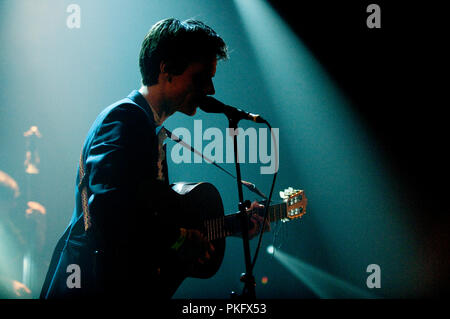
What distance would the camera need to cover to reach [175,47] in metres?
1.86

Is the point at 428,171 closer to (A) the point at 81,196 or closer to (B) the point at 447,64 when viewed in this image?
(B) the point at 447,64

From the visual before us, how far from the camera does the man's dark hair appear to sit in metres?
1.86

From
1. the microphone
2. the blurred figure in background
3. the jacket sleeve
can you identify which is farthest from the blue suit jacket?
the blurred figure in background

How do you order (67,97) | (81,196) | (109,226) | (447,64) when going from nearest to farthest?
(109,226) → (81,196) → (447,64) → (67,97)

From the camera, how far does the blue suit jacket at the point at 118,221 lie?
1.29m

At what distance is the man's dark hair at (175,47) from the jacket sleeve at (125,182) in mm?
480

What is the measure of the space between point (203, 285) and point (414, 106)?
10.1 feet

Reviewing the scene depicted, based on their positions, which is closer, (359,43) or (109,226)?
(109,226)

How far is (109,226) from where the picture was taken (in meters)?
1.29

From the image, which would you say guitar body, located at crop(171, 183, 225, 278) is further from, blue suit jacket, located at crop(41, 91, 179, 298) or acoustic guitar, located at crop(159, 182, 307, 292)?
blue suit jacket, located at crop(41, 91, 179, 298)

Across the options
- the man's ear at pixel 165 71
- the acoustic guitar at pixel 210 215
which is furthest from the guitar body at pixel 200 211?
the man's ear at pixel 165 71

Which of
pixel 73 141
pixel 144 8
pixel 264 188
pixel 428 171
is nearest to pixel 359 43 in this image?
pixel 428 171

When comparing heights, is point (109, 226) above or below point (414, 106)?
below

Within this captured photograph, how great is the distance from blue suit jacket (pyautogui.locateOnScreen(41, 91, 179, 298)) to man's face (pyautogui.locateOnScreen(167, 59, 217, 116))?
401 mm
